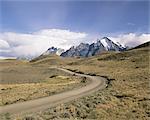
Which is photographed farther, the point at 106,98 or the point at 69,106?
the point at 106,98

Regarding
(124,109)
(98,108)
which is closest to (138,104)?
(124,109)

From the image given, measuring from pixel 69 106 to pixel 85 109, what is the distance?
1624 mm

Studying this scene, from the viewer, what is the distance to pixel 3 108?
918 inches

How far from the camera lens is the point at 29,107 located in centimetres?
2378

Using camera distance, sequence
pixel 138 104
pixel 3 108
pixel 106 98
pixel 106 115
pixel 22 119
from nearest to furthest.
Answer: pixel 22 119
pixel 106 115
pixel 3 108
pixel 138 104
pixel 106 98

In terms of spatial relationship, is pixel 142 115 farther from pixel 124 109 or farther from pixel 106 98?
pixel 106 98

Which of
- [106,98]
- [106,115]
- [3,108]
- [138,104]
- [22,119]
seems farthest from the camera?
[106,98]

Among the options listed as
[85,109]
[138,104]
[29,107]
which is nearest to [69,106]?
[85,109]

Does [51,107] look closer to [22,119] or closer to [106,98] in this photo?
[22,119]

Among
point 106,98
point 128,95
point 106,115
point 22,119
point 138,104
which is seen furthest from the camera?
point 128,95

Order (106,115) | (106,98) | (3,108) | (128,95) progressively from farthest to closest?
(128,95) → (106,98) → (3,108) → (106,115)

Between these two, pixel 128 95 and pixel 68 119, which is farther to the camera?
pixel 128 95

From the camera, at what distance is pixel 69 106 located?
78.6ft

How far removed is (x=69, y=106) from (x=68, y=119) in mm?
4349
